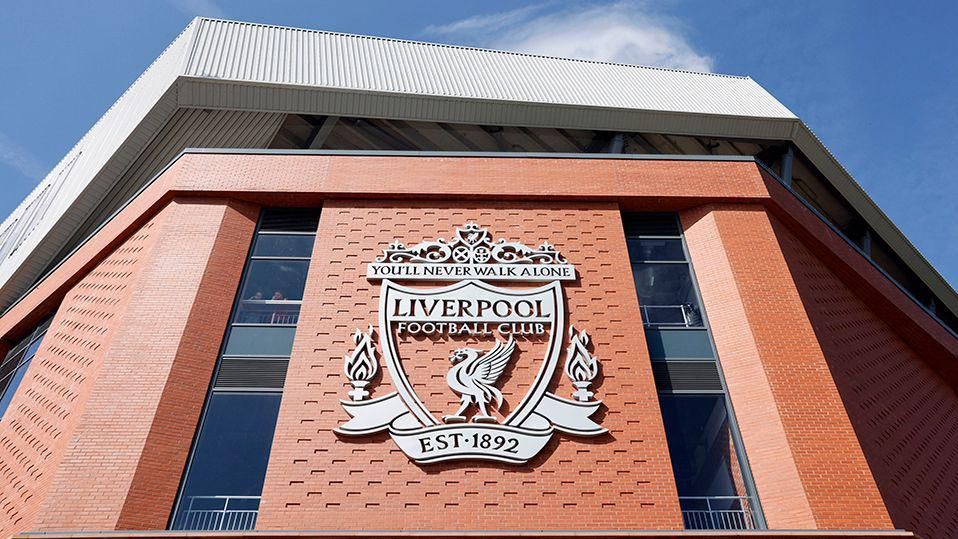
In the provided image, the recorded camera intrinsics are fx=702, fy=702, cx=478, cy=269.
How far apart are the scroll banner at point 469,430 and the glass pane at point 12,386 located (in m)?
8.80

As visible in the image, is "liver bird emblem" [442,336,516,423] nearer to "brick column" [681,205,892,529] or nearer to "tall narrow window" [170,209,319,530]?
"tall narrow window" [170,209,319,530]

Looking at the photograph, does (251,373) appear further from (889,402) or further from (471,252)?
(889,402)

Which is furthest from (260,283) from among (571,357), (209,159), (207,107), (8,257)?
(8,257)

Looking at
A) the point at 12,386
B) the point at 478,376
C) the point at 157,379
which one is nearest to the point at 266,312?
the point at 157,379

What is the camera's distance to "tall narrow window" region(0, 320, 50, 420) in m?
15.0

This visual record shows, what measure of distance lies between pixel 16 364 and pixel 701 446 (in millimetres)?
15199

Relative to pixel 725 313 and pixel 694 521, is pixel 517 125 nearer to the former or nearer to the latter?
pixel 725 313

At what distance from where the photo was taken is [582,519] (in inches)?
381

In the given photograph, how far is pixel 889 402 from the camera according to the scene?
14000 millimetres

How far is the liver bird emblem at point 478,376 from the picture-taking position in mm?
10750

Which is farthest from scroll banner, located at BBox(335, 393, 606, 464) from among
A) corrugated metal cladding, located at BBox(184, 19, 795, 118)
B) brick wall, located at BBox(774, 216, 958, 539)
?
corrugated metal cladding, located at BBox(184, 19, 795, 118)

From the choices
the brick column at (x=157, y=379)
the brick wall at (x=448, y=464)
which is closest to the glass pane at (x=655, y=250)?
the brick wall at (x=448, y=464)

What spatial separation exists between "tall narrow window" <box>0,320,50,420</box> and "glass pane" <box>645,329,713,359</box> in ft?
41.5

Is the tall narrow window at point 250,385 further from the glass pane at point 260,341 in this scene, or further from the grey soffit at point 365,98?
the grey soffit at point 365,98
